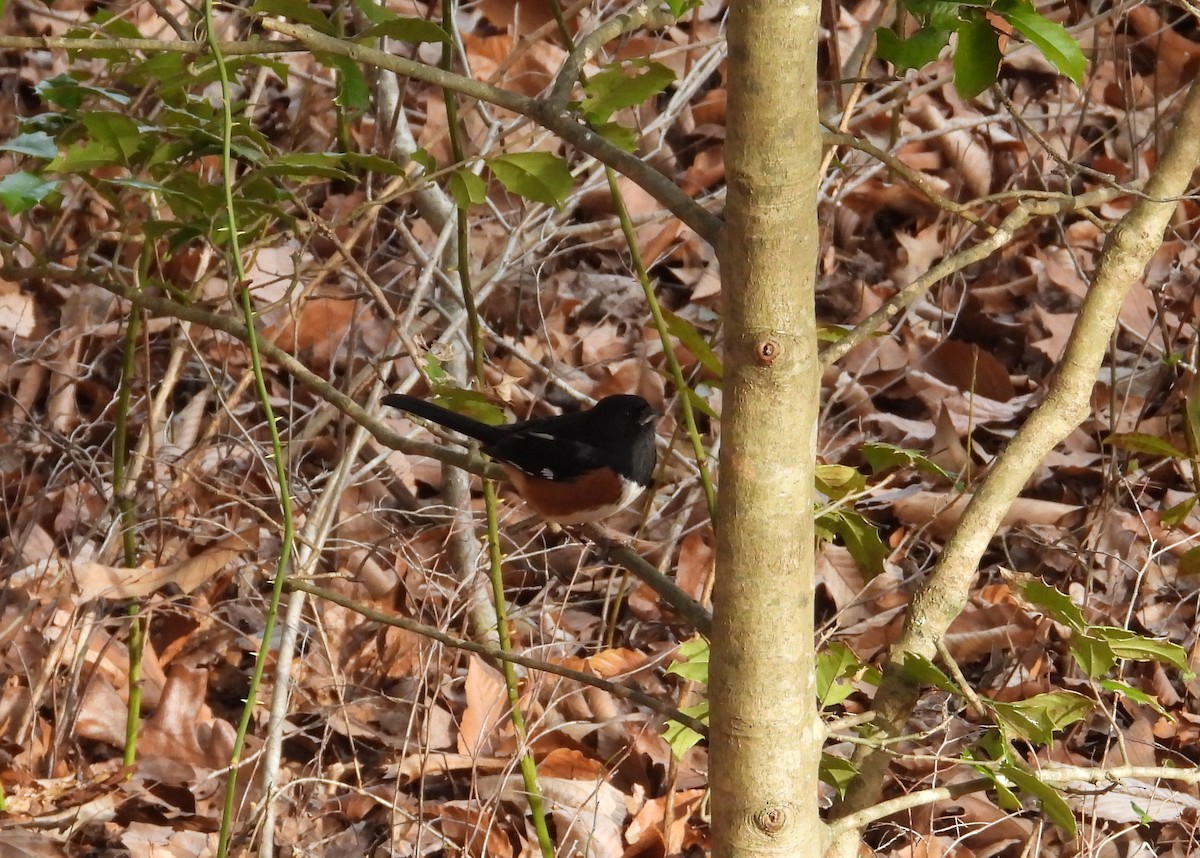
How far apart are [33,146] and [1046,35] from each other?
1.42m

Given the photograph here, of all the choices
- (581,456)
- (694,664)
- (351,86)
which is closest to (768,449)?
(694,664)

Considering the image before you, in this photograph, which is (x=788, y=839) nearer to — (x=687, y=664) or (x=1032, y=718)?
(x=687, y=664)

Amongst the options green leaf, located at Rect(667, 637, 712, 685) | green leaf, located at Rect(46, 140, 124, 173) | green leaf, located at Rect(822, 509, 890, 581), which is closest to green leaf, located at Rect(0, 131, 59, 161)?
green leaf, located at Rect(46, 140, 124, 173)

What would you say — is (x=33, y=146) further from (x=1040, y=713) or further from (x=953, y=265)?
(x=1040, y=713)

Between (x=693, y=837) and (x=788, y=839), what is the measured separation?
1471 millimetres

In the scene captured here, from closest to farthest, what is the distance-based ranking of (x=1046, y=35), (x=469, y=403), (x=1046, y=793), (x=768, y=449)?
(x=768, y=449), (x=1046, y=35), (x=1046, y=793), (x=469, y=403)

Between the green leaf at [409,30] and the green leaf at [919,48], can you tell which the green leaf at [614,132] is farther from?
the green leaf at [919,48]

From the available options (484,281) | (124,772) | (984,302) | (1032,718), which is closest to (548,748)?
(124,772)

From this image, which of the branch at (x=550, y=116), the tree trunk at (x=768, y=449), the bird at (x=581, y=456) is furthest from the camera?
the bird at (x=581, y=456)

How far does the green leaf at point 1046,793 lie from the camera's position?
1.45 meters

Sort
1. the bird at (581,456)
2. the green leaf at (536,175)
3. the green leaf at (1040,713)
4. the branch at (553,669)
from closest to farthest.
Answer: the branch at (553,669) < the green leaf at (1040,713) < the green leaf at (536,175) < the bird at (581,456)

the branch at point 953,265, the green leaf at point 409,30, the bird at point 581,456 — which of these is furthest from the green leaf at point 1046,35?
the bird at point 581,456

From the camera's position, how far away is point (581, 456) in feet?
9.80

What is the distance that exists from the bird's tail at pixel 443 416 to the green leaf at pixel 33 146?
0.82m
